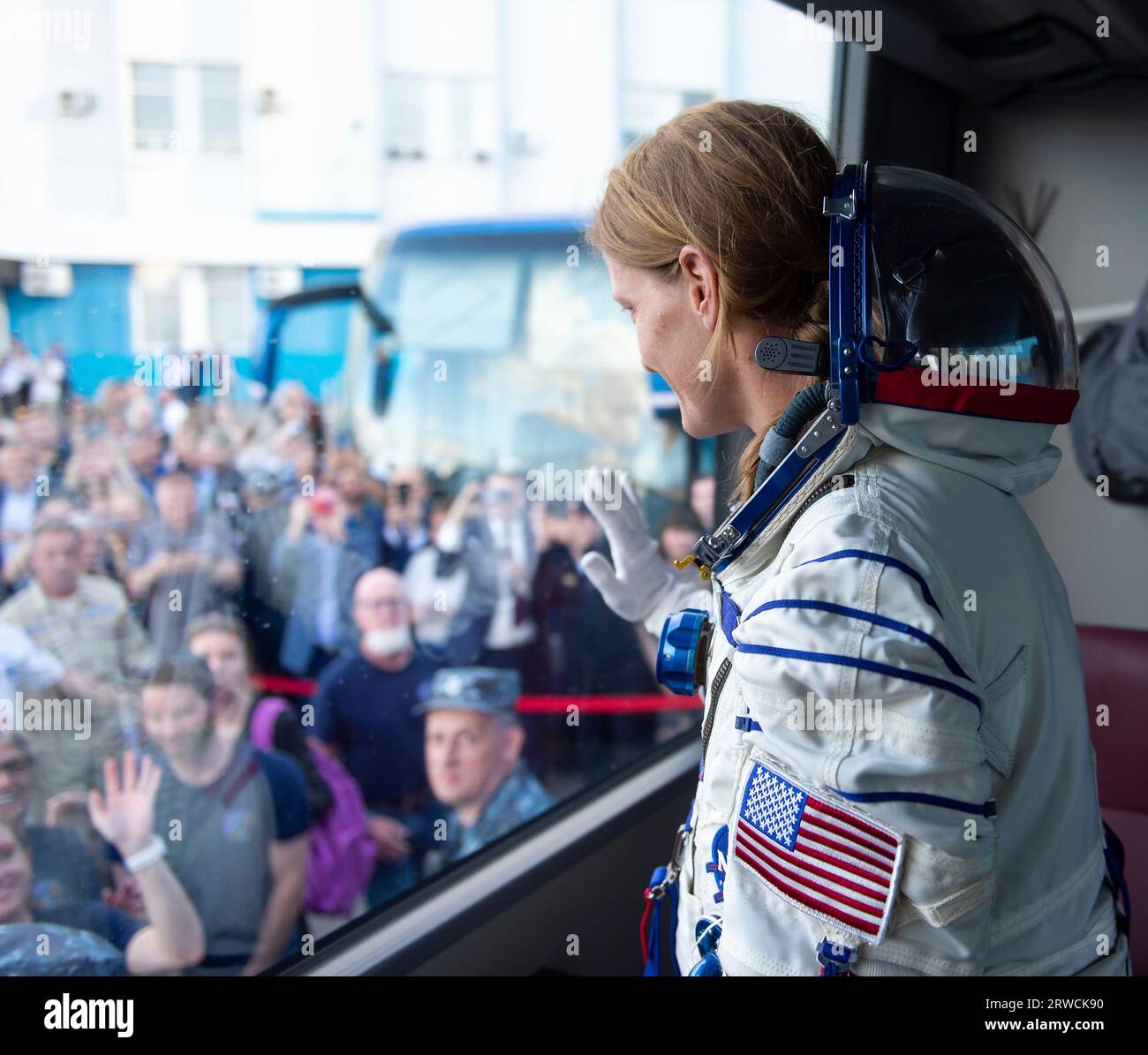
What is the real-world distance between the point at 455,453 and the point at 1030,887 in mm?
3544

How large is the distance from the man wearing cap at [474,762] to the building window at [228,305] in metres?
1.20

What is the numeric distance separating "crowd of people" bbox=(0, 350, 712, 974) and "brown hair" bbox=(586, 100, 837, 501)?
970mm

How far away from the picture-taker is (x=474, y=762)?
207cm

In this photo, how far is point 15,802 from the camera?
1188mm

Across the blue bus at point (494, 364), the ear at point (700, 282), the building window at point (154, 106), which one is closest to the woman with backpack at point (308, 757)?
the building window at point (154, 106)

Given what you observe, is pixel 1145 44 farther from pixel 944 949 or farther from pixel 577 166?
pixel 577 166

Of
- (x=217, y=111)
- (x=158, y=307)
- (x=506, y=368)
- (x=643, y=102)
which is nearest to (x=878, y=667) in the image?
(x=158, y=307)

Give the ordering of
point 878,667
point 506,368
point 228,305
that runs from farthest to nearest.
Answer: point 506,368 < point 228,305 < point 878,667

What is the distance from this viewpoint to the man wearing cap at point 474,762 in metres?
1.91

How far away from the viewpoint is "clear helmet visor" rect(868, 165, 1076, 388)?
2.65ft

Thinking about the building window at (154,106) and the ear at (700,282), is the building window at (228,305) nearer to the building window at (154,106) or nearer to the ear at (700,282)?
the building window at (154,106)

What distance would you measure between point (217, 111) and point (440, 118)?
6.09 ft

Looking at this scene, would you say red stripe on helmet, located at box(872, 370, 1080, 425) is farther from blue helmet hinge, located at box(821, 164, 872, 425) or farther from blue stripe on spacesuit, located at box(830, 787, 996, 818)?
blue stripe on spacesuit, located at box(830, 787, 996, 818)

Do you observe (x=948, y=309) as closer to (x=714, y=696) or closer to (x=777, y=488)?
(x=777, y=488)
